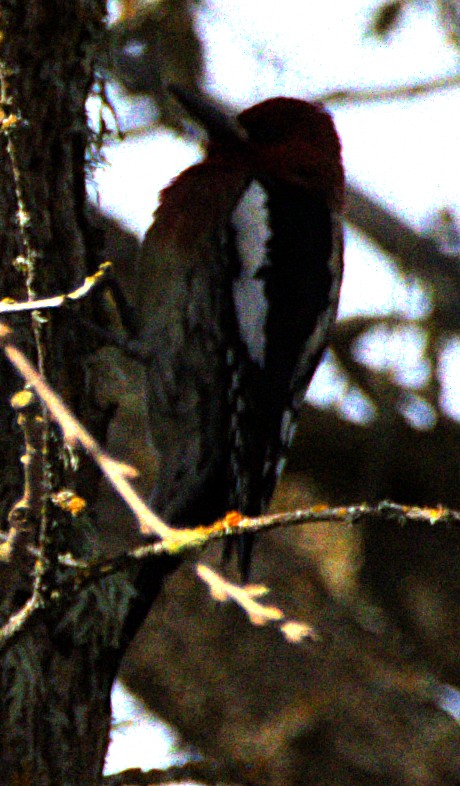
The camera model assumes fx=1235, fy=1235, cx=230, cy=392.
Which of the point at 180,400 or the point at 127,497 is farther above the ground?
the point at 180,400

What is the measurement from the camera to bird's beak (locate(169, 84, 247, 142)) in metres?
3.62

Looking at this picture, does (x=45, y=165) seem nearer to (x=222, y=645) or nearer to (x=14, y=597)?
(x=14, y=597)

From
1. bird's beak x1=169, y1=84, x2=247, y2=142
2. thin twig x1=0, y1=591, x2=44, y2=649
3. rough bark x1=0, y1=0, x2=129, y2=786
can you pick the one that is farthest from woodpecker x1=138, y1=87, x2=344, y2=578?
thin twig x1=0, y1=591, x2=44, y2=649

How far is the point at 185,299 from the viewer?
3.48m

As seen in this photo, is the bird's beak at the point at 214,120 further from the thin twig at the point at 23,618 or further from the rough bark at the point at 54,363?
the thin twig at the point at 23,618

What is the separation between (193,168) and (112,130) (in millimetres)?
630

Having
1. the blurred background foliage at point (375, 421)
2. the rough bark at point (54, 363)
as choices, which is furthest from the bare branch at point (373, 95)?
the rough bark at point (54, 363)

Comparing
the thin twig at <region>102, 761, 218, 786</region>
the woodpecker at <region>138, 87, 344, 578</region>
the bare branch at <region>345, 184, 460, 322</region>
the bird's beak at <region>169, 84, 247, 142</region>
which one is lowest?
the thin twig at <region>102, 761, 218, 786</region>

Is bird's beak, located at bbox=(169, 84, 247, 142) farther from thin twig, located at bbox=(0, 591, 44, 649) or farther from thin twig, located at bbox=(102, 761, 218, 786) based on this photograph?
thin twig, located at bbox=(0, 591, 44, 649)

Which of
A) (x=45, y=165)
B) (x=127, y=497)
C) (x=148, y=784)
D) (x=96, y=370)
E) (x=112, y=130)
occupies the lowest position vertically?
(x=148, y=784)

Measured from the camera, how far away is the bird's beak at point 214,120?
11.9 feet

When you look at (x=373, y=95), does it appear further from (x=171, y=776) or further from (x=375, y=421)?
(x=171, y=776)

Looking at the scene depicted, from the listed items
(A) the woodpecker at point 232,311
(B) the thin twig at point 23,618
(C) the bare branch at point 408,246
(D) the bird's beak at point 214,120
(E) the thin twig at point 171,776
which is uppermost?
(C) the bare branch at point 408,246

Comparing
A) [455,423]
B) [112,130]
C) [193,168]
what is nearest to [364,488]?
[455,423]
